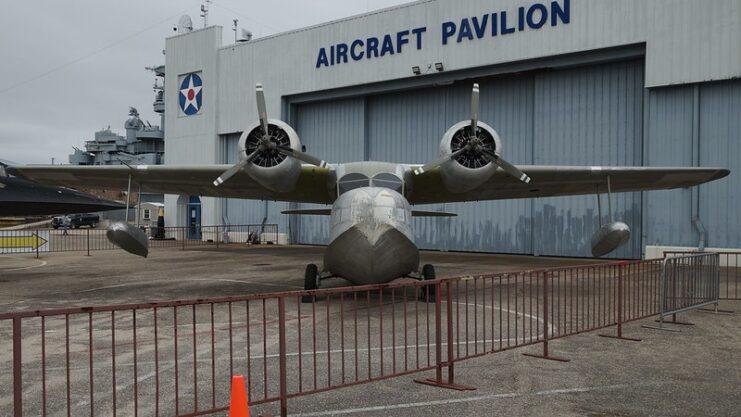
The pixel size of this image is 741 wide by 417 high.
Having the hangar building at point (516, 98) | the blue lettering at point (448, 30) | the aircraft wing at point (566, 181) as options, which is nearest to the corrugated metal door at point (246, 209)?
the hangar building at point (516, 98)

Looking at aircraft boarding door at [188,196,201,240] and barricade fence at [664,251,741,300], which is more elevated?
aircraft boarding door at [188,196,201,240]

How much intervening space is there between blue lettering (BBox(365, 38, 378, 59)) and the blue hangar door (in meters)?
2.22

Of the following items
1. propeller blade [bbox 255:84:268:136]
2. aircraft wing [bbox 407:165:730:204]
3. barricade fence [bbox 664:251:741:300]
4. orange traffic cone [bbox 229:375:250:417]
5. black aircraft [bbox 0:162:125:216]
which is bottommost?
barricade fence [bbox 664:251:741:300]

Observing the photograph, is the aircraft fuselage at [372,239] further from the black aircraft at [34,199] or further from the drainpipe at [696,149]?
the drainpipe at [696,149]

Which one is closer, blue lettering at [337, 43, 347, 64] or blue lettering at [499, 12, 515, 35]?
blue lettering at [499, 12, 515, 35]

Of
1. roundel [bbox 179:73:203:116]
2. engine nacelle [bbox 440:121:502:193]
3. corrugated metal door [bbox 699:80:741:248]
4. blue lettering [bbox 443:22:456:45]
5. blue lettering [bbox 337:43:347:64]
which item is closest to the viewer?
engine nacelle [bbox 440:121:502:193]

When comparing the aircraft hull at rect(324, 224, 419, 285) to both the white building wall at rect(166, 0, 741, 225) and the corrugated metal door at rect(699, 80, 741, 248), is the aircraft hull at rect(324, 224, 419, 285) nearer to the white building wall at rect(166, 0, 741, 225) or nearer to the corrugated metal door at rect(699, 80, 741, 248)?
the corrugated metal door at rect(699, 80, 741, 248)

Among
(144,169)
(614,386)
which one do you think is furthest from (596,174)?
(144,169)

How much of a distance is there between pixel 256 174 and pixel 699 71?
647 inches

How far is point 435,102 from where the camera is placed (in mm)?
28203

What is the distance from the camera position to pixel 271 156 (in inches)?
501

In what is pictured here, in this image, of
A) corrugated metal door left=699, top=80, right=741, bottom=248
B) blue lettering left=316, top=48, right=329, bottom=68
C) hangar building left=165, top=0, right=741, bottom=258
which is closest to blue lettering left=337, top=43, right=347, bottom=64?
hangar building left=165, top=0, right=741, bottom=258

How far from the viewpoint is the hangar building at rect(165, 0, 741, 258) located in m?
20.8

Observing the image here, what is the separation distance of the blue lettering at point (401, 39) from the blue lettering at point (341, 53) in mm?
3065
